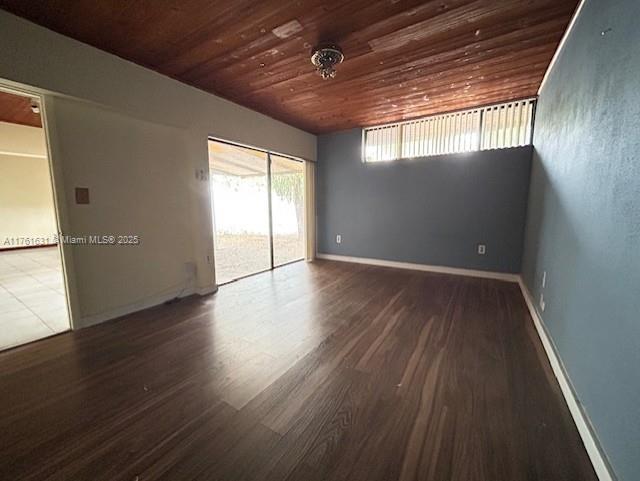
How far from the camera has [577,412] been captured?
1.27 m

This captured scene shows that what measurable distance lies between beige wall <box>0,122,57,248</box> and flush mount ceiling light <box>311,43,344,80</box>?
21.7 feet

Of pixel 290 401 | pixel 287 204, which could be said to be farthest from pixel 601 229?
pixel 287 204

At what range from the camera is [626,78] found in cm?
108

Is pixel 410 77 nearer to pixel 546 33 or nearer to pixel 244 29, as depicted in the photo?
pixel 546 33

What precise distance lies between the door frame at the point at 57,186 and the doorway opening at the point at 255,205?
156 cm

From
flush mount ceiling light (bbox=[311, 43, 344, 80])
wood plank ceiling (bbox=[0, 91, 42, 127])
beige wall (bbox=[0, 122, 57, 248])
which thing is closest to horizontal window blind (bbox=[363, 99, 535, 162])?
flush mount ceiling light (bbox=[311, 43, 344, 80])

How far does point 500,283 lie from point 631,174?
2.93 meters

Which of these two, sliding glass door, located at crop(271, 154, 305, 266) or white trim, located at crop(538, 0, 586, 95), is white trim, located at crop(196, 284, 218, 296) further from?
white trim, located at crop(538, 0, 586, 95)

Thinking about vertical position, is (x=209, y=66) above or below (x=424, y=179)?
above

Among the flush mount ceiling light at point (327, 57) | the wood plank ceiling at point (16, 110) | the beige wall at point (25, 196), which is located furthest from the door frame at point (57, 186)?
the beige wall at point (25, 196)

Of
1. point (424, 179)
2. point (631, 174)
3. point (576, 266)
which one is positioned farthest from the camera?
point (424, 179)

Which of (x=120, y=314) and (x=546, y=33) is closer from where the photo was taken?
(x=546, y=33)

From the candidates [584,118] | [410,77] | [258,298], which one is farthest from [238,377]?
[410,77]

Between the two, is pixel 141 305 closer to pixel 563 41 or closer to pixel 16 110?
pixel 16 110
